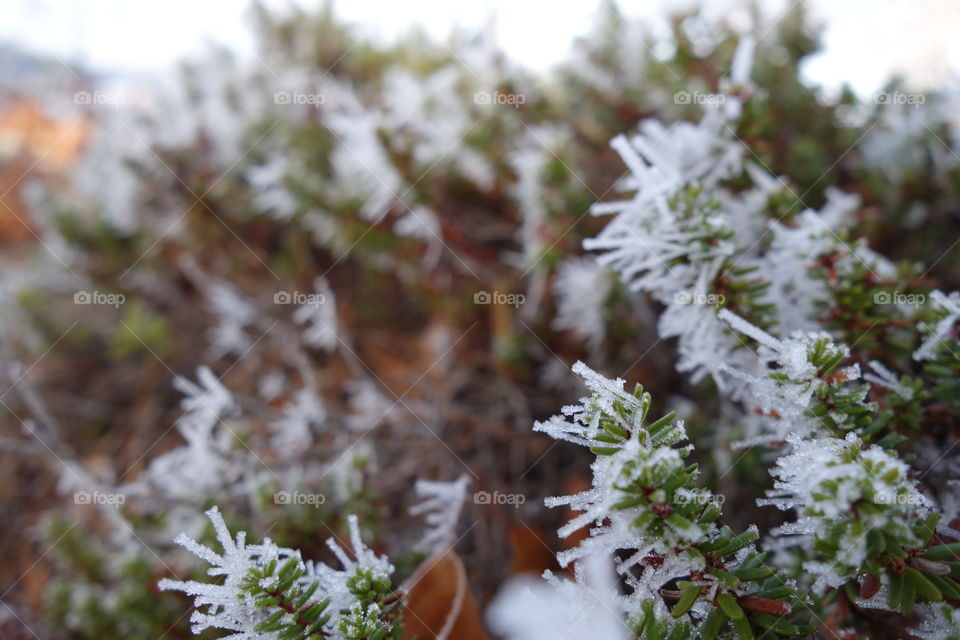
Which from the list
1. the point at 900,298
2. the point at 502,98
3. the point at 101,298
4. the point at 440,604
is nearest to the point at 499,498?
the point at 440,604

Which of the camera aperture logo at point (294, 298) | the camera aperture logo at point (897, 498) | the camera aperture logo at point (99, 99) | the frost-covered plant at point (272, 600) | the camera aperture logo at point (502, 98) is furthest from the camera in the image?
the camera aperture logo at point (99, 99)

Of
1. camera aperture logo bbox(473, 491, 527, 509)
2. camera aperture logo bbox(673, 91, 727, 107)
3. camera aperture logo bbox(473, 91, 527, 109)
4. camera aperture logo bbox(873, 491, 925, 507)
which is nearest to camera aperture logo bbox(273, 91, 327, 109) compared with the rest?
camera aperture logo bbox(473, 91, 527, 109)

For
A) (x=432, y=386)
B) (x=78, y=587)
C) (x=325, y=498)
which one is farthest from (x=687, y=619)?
(x=78, y=587)

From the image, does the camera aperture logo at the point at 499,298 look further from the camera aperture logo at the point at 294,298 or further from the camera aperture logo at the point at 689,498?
the camera aperture logo at the point at 689,498

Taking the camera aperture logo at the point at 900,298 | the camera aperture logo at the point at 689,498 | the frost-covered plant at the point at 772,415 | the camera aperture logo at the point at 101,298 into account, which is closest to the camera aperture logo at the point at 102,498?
the camera aperture logo at the point at 101,298

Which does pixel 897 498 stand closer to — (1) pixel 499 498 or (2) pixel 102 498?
(1) pixel 499 498

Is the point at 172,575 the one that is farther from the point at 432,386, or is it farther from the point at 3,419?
the point at 3,419
